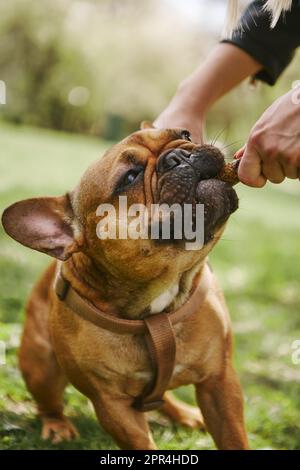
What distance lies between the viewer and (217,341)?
3107mm

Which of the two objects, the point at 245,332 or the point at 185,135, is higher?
the point at 185,135

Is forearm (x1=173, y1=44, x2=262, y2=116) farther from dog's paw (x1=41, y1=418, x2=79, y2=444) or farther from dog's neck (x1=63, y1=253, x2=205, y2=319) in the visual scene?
dog's paw (x1=41, y1=418, x2=79, y2=444)

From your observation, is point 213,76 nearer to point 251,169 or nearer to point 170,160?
point 170,160

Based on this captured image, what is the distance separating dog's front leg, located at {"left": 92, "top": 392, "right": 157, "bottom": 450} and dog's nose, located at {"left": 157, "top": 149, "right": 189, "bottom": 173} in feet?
3.39

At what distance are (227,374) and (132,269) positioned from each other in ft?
2.26

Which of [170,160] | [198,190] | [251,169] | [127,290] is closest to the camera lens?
[251,169]

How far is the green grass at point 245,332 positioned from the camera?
3750 mm

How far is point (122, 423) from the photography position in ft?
9.75

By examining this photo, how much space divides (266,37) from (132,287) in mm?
1576

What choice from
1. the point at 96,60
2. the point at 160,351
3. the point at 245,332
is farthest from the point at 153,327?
the point at 96,60

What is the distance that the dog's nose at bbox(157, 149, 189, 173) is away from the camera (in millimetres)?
2887

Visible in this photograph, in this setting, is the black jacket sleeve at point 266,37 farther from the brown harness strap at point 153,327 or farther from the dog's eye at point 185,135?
the brown harness strap at point 153,327

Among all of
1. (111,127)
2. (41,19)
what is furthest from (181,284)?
(111,127)
